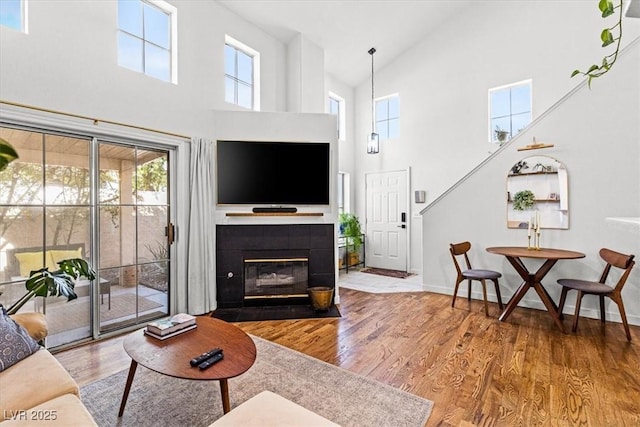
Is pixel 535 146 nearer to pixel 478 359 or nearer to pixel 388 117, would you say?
pixel 478 359

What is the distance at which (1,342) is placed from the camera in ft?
5.46

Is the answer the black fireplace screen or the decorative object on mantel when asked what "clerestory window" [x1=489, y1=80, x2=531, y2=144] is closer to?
the decorative object on mantel

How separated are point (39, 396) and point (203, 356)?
2.34 feet

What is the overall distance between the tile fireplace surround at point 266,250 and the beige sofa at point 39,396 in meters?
2.20

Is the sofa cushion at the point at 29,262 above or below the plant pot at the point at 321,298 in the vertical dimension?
above

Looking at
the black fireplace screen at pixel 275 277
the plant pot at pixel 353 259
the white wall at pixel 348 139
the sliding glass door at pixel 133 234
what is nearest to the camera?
the sliding glass door at pixel 133 234

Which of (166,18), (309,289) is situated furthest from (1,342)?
(166,18)

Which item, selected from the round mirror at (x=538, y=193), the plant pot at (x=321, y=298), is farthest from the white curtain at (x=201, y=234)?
the round mirror at (x=538, y=193)

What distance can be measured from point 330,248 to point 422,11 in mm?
4323

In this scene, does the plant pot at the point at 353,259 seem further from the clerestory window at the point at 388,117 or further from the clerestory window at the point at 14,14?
the clerestory window at the point at 14,14

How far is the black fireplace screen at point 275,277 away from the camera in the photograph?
4016 mm

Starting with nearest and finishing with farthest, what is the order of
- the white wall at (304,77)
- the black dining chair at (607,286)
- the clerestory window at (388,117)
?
the black dining chair at (607,286) → the white wall at (304,77) → the clerestory window at (388,117)

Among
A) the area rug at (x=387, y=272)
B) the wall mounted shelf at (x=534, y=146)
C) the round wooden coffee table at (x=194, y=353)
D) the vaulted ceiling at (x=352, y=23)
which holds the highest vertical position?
the vaulted ceiling at (x=352, y=23)

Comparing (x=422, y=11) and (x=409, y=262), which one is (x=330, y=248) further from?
(x=422, y=11)
